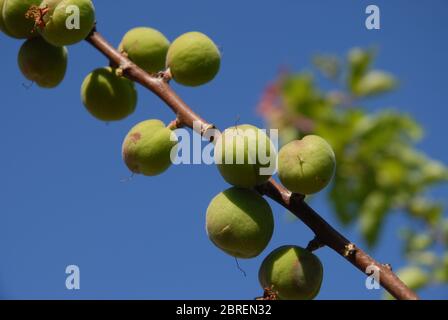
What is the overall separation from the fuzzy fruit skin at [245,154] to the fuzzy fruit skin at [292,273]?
245 mm

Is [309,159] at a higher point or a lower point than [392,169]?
lower

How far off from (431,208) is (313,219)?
2.25m

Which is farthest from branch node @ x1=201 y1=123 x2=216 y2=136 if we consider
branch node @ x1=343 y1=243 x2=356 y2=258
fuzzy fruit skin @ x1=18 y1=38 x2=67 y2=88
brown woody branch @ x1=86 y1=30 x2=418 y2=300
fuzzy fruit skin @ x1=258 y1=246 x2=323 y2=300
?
fuzzy fruit skin @ x1=18 y1=38 x2=67 y2=88

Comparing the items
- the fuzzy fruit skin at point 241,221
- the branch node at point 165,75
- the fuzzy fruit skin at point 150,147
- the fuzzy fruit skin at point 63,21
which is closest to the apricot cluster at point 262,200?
the fuzzy fruit skin at point 241,221

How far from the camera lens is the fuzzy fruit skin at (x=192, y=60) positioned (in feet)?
8.22

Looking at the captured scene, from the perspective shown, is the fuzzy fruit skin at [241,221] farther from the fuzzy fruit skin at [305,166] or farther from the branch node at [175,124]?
the branch node at [175,124]

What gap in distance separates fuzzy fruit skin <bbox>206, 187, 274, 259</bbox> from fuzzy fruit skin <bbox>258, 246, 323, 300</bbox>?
0.23 ft

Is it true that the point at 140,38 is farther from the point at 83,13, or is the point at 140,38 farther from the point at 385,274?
the point at 385,274

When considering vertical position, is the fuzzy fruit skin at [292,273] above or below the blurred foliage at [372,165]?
below

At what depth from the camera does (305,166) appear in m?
1.99

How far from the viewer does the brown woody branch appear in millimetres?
1758
